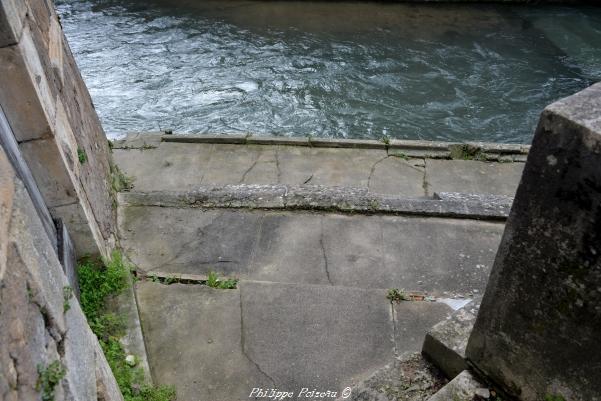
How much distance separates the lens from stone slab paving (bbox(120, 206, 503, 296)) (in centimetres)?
423

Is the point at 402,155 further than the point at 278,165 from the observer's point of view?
Yes

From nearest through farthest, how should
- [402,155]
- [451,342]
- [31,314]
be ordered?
[31,314] < [451,342] < [402,155]

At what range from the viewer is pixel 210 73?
11195 mm

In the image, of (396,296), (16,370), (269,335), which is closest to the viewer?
(16,370)

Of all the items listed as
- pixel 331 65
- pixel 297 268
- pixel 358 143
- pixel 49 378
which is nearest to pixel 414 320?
pixel 297 268

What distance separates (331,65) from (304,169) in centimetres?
547

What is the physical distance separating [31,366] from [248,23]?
12955 millimetres

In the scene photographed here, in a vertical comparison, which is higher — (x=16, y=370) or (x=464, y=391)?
(x=16, y=370)

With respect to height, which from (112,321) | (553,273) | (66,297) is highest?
(553,273)

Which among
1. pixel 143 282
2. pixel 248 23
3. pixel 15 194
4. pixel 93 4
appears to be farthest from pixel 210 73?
pixel 15 194

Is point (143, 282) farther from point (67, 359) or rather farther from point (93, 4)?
point (93, 4)

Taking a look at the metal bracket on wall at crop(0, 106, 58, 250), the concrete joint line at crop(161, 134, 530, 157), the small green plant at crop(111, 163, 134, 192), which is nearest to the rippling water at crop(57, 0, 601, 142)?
the concrete joint line at crop(161, 134, 530, 157)

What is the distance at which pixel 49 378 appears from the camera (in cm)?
158

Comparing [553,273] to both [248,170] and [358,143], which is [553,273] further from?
[358,143]
